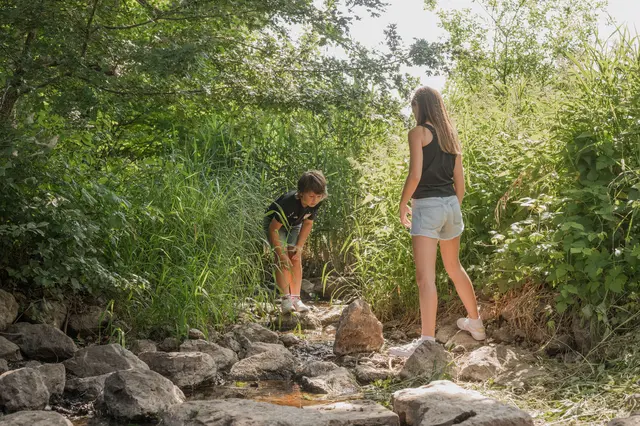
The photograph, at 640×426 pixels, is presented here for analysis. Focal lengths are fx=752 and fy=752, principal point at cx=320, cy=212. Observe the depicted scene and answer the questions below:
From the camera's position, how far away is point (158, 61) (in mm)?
5332

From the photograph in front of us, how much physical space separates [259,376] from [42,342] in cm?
154

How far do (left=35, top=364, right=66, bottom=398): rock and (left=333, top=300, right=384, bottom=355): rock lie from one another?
2113 mm

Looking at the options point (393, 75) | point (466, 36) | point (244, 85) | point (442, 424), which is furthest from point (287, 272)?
point (466, 36)

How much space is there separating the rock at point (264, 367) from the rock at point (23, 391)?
1372mm

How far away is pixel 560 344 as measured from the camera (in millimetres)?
5285

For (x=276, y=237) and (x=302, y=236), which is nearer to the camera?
(x=276, y=237)

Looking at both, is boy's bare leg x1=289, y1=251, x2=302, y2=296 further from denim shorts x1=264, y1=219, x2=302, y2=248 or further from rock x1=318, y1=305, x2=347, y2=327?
rock x1=318, y1=305, x2=347, y2=327

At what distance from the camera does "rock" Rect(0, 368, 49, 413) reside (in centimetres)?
424

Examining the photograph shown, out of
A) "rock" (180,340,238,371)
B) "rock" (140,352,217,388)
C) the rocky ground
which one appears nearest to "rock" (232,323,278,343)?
the rocky ground

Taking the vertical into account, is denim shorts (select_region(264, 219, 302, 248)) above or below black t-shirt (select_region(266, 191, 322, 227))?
below

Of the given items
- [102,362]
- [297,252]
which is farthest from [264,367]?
[297,252]

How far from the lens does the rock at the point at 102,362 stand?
16.3 feet

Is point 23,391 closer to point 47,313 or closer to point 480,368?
point 47,313

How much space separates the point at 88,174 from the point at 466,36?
10.7 meters
